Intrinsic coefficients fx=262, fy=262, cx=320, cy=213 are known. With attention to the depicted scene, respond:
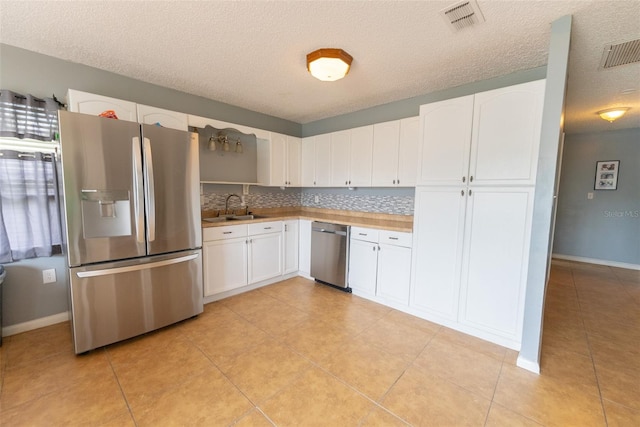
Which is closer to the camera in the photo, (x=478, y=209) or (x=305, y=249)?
(x=478, y=209)

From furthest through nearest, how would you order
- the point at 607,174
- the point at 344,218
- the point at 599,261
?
the point at 599,261, the point at 607,174, the point at 344,218

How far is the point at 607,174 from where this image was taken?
455 cm

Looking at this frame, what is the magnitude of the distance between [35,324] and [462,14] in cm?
416

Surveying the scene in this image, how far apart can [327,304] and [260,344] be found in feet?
3.16

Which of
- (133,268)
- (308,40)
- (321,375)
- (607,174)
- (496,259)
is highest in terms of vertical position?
(308,40)

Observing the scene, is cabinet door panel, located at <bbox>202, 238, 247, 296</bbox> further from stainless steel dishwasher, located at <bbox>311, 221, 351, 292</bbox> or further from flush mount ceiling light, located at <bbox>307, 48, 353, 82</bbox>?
flush mount ceiling light, located at <bbox>307, 48, 353, 82</bbox>

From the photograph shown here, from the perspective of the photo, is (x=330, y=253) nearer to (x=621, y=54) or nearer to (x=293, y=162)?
(x=293, y=162)

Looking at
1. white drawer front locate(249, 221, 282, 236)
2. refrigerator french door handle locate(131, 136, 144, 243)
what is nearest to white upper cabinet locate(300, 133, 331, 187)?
white drawer front locate(249, 221, 282, 236)

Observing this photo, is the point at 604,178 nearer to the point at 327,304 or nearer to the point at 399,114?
the point at 399,114

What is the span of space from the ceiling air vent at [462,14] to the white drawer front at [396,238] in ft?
5.76

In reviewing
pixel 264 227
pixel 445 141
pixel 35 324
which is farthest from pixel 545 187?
pixel 35 324

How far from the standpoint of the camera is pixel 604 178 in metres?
4.58

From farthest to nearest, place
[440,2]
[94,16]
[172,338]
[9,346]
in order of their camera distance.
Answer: [172,338]
[9,346]
[94,16]
[440,2]

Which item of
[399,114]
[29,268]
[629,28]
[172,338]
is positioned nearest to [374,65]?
[399,114]
